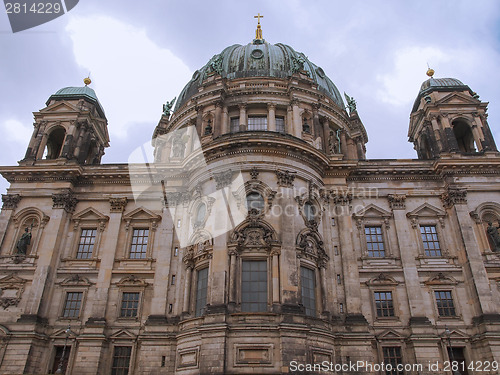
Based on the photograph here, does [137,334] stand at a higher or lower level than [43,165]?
lower

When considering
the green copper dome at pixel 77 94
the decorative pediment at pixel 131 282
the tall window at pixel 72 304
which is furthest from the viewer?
the green copper dome at pixel 77 94

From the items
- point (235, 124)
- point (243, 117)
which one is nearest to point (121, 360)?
point (235, 124)

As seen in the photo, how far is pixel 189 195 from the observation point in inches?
1166

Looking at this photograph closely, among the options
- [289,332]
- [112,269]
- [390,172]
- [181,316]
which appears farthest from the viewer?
[390,172]

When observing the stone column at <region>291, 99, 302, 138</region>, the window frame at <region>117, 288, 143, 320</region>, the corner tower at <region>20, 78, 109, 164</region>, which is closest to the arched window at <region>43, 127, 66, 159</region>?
the corner tower at <region>20, 78, 109, 164</region>

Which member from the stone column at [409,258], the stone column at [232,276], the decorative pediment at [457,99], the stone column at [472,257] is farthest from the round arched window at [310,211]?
the decorative pediment at [457,99]

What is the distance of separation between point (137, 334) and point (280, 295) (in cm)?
990

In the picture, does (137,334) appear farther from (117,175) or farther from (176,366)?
(117,175)

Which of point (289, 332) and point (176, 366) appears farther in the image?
point (176, 366)

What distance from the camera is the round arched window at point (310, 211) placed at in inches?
1075

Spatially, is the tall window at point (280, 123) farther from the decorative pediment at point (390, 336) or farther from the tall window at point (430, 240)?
the decorative pediment at point (390, 336)

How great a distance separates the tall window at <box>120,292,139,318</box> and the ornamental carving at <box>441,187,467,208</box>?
2233cm

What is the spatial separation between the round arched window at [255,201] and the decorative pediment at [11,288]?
15821 mm

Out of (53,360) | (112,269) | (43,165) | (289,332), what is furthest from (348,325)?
(43,165)
